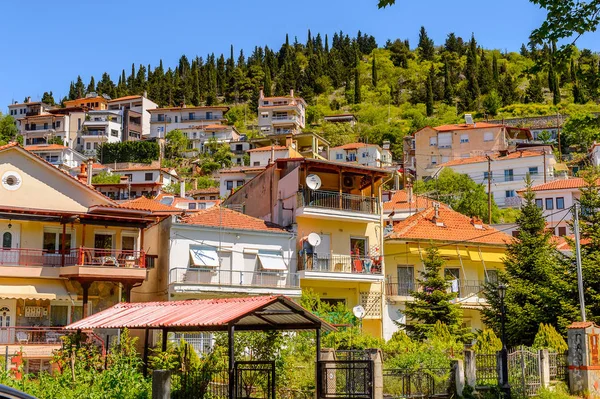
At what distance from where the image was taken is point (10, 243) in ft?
114

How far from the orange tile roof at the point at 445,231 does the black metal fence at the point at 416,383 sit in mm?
17592

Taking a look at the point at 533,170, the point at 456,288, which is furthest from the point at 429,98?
the point at 456,288

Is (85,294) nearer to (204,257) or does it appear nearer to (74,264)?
(74,264)

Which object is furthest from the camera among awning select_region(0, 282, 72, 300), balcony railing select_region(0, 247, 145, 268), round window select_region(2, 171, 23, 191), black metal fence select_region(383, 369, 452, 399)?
round window select_region(2, 171, 23, 191)

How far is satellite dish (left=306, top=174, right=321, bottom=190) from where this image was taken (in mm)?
39031

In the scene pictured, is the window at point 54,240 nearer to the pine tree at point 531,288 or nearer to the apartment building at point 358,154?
the pine tree at point 531,288

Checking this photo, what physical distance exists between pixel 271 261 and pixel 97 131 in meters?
95.4

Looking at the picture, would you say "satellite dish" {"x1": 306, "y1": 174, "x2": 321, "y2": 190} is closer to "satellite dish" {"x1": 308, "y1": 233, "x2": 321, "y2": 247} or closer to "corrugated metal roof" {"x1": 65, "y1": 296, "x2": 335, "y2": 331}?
"satellite dish" {"x1": 308, "y1": 233, "x2": 321, "y2": 247}

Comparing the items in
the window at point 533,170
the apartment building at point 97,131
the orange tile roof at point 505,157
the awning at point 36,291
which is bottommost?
the awning at point 36,291

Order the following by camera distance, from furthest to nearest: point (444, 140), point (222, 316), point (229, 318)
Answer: point (444, 140) < point (222, 316) < point (229, 318)

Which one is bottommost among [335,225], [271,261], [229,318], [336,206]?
[229,318]

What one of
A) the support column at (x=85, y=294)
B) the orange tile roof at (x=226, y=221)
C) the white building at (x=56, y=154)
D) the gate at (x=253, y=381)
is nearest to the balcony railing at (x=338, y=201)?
the orange tile roof at (x=226, y=221)

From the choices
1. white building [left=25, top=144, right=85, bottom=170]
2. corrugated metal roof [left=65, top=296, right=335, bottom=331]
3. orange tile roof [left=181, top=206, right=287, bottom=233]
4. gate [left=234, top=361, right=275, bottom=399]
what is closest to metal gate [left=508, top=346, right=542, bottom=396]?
gate [left=234, top=361, right=275, bottom=399]

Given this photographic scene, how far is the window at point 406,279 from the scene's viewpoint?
42969 millimetres
